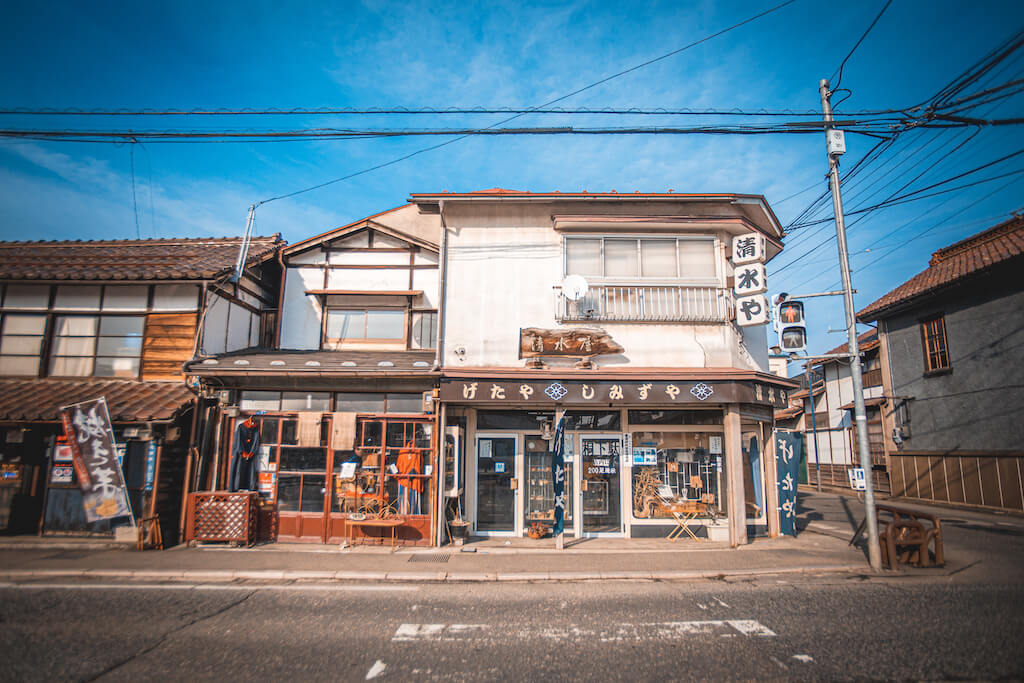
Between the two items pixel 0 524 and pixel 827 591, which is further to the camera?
pixel 0 524

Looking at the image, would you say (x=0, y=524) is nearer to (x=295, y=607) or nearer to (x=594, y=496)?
(x=295, y=607)

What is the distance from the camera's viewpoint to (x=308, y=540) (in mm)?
11836

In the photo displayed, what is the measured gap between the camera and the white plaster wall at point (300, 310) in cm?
1509

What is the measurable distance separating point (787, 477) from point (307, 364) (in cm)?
1245

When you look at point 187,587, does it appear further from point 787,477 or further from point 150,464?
point 787,477

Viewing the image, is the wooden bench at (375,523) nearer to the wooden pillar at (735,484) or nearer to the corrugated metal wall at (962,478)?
the wooden pillar at (735,484)

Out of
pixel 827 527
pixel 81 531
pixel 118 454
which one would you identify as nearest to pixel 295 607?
pixel 118 454

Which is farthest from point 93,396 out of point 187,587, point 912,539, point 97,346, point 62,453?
point 912,539

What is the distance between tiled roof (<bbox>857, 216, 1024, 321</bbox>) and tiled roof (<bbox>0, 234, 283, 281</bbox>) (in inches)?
922

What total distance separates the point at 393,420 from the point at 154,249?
10773mm

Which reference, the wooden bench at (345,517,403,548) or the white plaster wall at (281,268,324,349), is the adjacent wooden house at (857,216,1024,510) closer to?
the wooden bench at (345,517,403,548)

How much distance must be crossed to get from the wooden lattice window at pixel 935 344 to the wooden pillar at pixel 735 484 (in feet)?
43.7

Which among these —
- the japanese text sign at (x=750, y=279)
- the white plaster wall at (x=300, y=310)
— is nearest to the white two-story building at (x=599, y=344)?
the japanese text sign at (x=750, y=279)

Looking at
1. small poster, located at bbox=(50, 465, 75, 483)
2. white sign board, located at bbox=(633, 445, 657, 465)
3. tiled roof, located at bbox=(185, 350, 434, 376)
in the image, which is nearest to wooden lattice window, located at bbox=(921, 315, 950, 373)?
white sign board, located at bbox=(633, 445, 657, 465)
